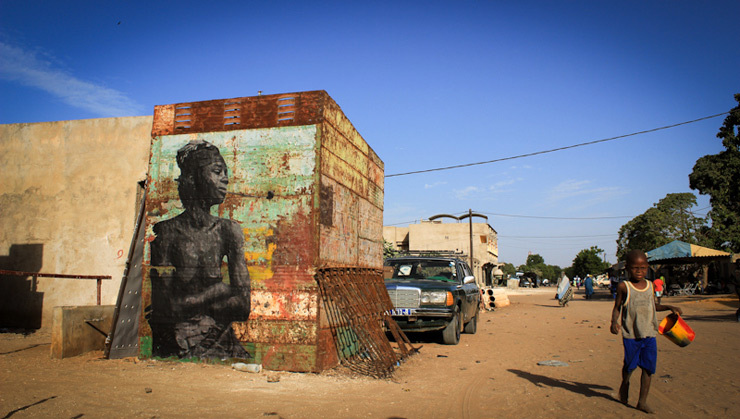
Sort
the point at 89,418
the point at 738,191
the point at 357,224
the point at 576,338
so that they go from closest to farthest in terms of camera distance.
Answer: the point at 89,418 < the point at 357,224 < the point at 576,338 < the point at 738,191

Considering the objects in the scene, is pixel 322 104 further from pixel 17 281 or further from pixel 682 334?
pixel 17 281

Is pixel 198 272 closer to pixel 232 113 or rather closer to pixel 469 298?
pixel 232 113

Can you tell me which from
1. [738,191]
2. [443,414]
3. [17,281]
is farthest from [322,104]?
[738,191]

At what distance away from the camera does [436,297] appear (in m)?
9.33

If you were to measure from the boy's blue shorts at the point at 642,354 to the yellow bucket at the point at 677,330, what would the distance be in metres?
0.29

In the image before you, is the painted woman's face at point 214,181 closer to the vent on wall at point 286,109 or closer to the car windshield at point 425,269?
the vent on wall at point 286,109

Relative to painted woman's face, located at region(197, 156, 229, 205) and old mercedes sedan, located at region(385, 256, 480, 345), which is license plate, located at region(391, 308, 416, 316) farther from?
painted woman's face, located at region(197, 156, 229, 205)

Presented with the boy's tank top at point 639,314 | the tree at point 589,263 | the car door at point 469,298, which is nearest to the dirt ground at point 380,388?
the boy's tank top at point 639,314

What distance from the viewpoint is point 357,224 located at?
26.3 feet

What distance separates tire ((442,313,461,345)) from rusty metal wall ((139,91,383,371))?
132 inches

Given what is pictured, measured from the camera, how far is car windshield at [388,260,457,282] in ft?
36.7

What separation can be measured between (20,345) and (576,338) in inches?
448

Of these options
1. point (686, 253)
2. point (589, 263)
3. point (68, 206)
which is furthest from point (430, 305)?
A: point (589, 263)

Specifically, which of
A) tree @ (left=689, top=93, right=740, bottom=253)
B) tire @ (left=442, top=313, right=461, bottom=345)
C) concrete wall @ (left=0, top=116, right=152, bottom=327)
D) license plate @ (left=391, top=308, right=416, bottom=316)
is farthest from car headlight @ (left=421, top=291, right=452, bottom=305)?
tree @ (left=689, top=93, right=740, bottom=253)
